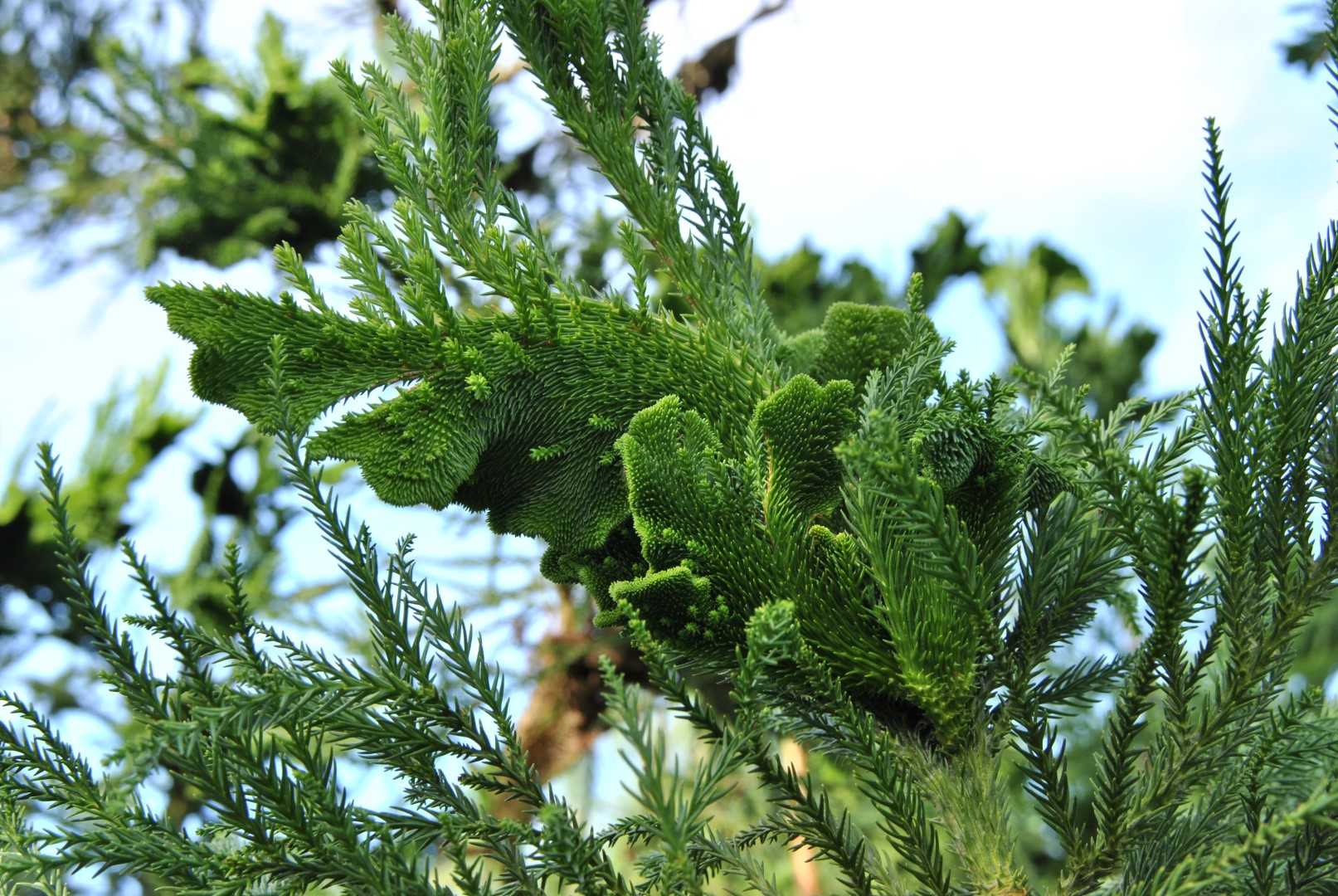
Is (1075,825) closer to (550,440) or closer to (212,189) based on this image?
(550,440)

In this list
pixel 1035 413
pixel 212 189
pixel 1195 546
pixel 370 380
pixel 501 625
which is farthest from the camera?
pixel 501 625

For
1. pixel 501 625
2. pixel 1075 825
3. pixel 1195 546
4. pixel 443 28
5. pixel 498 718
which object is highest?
pixel 501 625

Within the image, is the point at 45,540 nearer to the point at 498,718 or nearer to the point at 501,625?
the point at 501,625

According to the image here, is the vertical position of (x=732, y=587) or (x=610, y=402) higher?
(x=610, y=402)

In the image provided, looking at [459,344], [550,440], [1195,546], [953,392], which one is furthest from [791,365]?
[1195,546]

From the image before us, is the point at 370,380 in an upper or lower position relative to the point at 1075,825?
upper

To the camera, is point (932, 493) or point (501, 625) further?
point (501, 625)

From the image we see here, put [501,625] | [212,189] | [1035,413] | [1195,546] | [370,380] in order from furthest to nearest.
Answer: [501,625] → [212,189] → [1035,413] → [370,380] → [1195,546]
